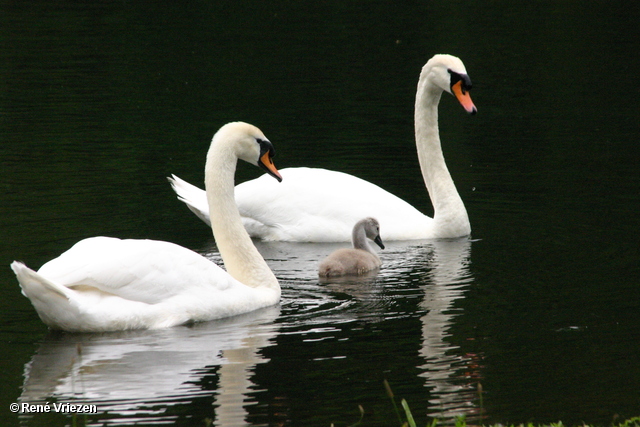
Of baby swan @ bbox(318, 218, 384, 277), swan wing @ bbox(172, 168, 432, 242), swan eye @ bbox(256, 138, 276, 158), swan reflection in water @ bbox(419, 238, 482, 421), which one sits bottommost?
swan reflection in water @ bbox(419, 238, 482, 421)

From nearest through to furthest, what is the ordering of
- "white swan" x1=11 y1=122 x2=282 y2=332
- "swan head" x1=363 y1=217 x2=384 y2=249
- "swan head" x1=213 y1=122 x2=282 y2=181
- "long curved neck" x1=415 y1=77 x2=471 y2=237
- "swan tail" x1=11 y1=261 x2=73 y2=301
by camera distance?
"swan tail" x1=11 y1=261 x2=73 y2=301
"white swan" x1=11 y1=122 x2=282 y2=332
"swan head" x1=213 y1=122 x2=282 y2=181
"swan head" x1=363 y1=217 x2=384 y2=249
"long curved neck" x1=415 y1=77 x2=471 y2=237

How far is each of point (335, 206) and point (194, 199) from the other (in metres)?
1.64

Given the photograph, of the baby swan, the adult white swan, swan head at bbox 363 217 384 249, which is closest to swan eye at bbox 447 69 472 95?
the adult white swan

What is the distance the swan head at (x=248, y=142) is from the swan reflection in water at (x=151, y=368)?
61.7 inches

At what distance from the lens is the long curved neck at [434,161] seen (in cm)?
1235

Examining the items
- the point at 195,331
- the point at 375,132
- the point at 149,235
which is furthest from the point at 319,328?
the point at 375,132

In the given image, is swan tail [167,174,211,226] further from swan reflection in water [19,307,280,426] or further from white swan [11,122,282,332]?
swan reflection in water [19,307,280,426]

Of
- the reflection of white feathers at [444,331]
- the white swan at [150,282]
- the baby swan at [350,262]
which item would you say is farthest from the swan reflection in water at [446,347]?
the white swan at [150,282]

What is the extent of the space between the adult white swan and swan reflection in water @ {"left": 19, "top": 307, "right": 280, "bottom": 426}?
135 inches

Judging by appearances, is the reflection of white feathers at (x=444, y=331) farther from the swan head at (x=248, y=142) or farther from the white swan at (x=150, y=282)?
the swan head at (x=248, y=142)

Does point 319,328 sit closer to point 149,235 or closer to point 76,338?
point 76,338

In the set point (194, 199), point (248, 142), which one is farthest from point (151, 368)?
point (194, 199)

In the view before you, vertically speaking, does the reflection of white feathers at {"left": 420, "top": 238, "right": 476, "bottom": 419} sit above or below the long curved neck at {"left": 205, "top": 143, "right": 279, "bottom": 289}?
below

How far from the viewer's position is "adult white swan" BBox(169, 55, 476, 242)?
40.0ft
